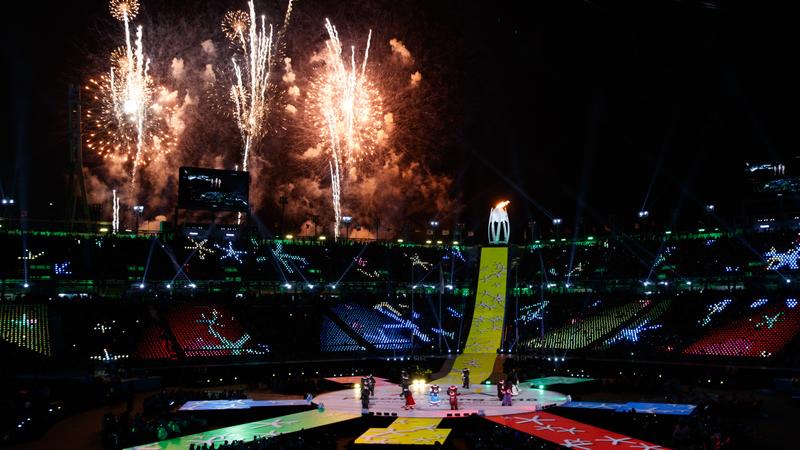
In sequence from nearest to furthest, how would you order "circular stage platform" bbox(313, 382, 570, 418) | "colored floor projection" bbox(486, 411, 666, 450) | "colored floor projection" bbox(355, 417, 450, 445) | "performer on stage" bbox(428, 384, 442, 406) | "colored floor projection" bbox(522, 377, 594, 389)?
"colored floor projection" bbox(486, 411, 666, 450)
"colored floor projection" bbox(355, 417, 450, 445)
"circular stage platform" bbox(313, 382, 570, 418)
"performer on stage" bbox(428, 384, 442, 406)
"colored floor projection" bbox(522, 377, 594, 389)

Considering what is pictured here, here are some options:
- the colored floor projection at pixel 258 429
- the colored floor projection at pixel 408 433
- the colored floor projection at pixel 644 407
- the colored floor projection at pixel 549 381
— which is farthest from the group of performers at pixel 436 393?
the colored floor projection at pixel 549 381

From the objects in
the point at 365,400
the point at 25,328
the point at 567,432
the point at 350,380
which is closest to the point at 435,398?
the point at 365,400

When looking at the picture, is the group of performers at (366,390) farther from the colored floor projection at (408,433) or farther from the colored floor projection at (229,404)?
the colored floor projection at (229,404)

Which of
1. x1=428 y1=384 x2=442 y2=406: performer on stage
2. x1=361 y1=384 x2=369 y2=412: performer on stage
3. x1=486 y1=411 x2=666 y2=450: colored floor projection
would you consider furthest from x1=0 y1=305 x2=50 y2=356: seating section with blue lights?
x1=486 y1=411 x2=666 y2=450: colored floor projection

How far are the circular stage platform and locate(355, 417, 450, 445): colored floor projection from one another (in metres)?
1.40

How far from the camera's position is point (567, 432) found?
99.3 feet

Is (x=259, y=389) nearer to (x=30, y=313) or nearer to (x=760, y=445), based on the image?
(x=30, y=313)

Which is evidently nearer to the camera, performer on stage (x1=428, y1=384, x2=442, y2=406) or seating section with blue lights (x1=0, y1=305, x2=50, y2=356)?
performer on stage (x1=428, y1=384, x2=442, y2=406)

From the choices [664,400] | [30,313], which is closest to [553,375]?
[664,400]

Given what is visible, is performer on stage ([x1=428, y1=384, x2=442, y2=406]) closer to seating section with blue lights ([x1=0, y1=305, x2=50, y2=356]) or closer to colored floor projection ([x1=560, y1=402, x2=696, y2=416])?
colored floor projection ([x1=560, y1=402, x2=696, y2=416])

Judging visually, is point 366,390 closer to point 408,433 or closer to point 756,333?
point 408,433

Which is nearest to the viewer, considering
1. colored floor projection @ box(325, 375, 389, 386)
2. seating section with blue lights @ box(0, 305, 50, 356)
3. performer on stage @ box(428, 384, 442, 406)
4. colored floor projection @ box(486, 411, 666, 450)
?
colored floor projection @ box(486, 411, 666, 450)

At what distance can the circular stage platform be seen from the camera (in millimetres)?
35031

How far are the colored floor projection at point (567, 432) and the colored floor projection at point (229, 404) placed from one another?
998 centimetres
